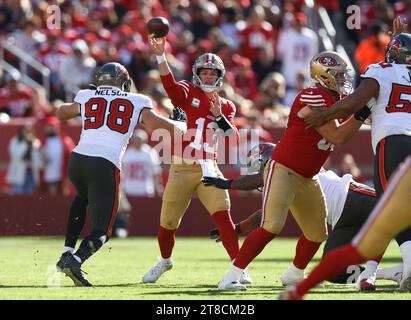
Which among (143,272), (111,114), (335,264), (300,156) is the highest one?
(111,114)

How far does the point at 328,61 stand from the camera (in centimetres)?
786

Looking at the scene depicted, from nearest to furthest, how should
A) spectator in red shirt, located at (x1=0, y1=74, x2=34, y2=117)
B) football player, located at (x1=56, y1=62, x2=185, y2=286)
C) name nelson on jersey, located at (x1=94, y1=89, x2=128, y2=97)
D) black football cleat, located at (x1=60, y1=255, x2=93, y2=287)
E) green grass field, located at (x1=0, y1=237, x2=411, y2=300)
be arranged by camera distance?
green grass field, located at (x1=0, y1=237, x2=411, y2=300) → black football cleat, located at (x1=60, y1=255, x2=93, y2=287) → football player, located at (x1=56, y1=62, x2=185, y2=286) → name nelson on jersey, located at (x1=94, y1=89, x2=128, y2=97) → spectator in red shirt, located at (x1=0, y1=74, x2=34, y2=117)

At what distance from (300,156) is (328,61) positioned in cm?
77

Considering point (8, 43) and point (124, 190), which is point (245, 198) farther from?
point (8, 43)

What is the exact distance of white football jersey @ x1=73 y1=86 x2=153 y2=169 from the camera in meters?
8.23

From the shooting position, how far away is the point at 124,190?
52.5 ft

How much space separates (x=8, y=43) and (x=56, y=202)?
348 cm

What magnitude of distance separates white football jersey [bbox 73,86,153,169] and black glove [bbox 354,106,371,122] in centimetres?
173

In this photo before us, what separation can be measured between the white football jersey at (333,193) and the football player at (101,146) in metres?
1.28

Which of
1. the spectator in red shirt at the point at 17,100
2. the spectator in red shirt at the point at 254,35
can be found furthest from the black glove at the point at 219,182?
the spectator in red shirt at the point at 254,35

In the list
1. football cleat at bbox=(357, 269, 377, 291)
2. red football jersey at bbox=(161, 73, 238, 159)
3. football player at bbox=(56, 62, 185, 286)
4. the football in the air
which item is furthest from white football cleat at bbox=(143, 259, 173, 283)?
the football in the air

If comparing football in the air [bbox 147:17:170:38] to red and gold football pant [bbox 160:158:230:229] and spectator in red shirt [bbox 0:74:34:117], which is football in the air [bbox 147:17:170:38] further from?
spectator in red shirt [bbox 0:74:34:117]

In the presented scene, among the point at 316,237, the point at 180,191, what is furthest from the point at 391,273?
the point at 180,191

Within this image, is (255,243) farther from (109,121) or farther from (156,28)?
(156,28)
